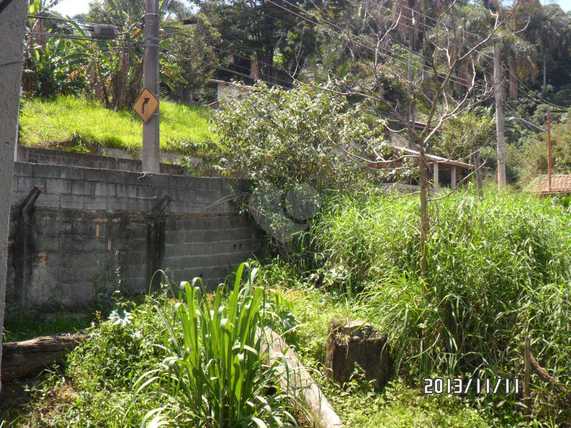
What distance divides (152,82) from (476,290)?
5117 millimetres

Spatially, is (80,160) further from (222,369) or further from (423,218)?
(222,369)

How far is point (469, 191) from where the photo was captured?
22.6 feet

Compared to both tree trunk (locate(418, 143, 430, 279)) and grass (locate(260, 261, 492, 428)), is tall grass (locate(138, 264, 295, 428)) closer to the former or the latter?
grass (locate(260, 261, 492, 428))

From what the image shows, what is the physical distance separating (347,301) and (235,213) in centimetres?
273

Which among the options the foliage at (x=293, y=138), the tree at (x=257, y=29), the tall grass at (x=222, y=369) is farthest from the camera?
the tree at (x=257, y=29)

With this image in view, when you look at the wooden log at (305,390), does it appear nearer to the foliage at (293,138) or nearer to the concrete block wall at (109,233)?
Result: the concrete block wall at (109,233)

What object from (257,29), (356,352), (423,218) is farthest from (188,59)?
(356,352)

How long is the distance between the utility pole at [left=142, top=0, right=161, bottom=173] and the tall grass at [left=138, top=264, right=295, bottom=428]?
4113 mm

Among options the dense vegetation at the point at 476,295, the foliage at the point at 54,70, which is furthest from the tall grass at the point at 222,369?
the foliage at the point at 54,70

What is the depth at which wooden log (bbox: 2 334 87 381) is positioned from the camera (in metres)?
4.43

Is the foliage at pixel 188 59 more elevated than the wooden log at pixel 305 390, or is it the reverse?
the foliage at pixel 188 59

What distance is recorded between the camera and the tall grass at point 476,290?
15.9 ft

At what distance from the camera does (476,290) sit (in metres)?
5.14

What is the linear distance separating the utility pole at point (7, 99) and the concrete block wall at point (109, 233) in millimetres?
3570
